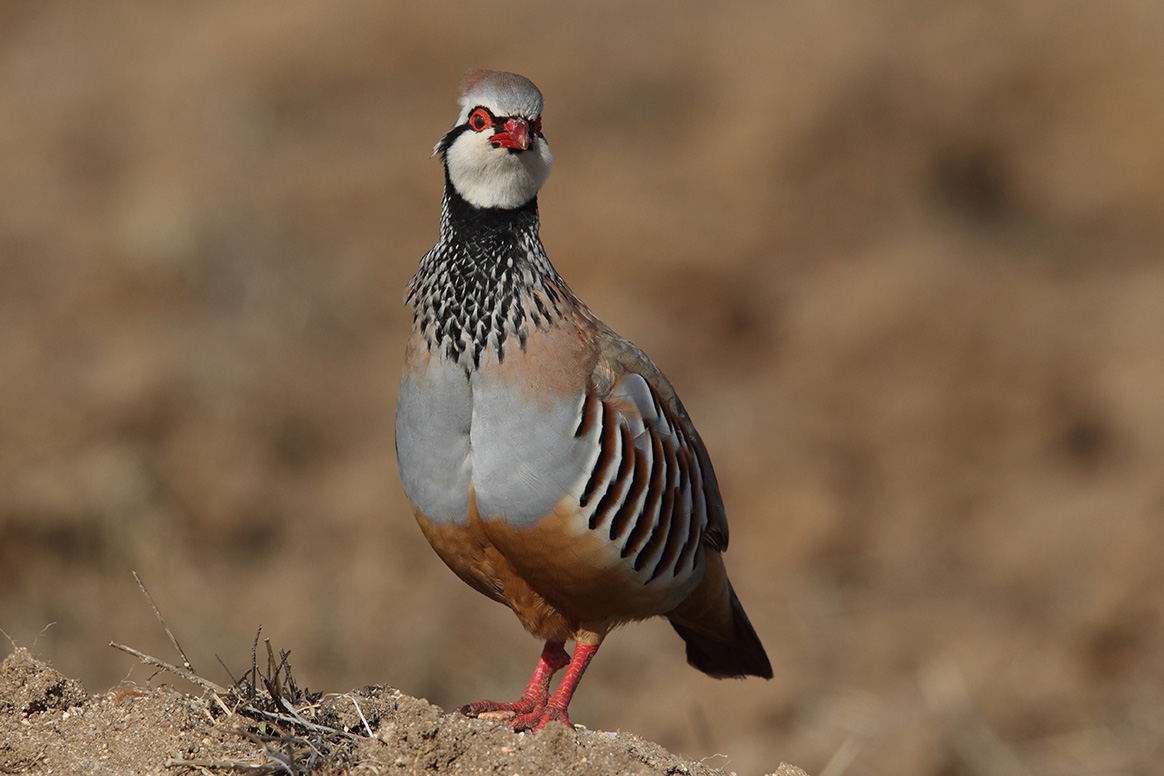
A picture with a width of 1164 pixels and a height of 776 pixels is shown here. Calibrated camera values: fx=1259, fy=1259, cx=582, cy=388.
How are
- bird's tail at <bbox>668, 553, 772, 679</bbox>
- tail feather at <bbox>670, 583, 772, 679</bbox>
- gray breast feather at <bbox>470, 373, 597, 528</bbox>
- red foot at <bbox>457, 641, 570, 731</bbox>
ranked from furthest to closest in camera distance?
tail feather at <bbox>670, 583, 772, 679</bbox> → bird's tail at <bbox>668, 553, 772, 679</bbox> → red foot at <bbox>457, 641, 570, 731</bbox> → gray breast feather at <bbox>470, 373, 597, 528</bbox>

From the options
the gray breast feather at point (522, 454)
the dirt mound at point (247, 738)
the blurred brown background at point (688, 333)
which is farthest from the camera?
the blurred brown background at point (688, 333)

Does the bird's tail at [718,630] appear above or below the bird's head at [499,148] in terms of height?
below

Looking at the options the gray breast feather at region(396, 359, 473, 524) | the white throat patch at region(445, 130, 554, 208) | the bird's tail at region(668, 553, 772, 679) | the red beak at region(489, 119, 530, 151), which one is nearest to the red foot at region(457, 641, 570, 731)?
the bird's tail at region(668, 553, 772, 679)

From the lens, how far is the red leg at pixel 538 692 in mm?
3811

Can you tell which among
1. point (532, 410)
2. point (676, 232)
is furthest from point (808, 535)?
point (532, 410)

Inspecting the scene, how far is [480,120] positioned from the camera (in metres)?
3.79

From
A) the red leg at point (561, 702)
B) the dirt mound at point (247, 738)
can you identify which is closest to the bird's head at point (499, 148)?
the red leg at point (561, 702)

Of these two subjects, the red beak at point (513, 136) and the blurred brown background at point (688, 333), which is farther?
the blurred brown background at point (688, 333)

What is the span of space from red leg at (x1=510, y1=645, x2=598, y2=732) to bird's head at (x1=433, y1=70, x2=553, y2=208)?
141 cm

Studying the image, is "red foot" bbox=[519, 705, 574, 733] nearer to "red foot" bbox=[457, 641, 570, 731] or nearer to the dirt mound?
"red foot" bbox=[457, 641, 570, 731]

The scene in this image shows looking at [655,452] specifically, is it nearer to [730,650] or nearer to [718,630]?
[718,630]

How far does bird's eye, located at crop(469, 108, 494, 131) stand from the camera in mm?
3783

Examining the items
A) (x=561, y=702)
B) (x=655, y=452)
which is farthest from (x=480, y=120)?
(x=561, y=702)

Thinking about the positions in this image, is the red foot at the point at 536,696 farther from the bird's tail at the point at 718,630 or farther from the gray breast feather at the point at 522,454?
the gray breast feather at the point at 522,454
